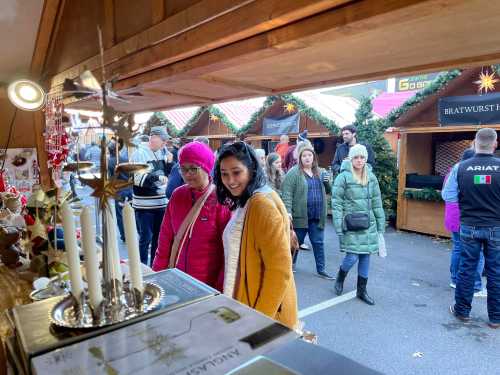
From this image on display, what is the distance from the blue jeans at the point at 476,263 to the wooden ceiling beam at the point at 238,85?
2476 millimetres

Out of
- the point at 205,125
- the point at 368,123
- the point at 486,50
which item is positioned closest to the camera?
the point at 486,50

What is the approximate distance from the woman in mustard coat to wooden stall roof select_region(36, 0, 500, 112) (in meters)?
0.48

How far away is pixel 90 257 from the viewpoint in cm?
77

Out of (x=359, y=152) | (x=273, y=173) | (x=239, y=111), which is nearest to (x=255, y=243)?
(x=359, y=152)

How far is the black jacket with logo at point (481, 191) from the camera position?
311cm

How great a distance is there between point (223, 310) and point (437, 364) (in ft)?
8.42

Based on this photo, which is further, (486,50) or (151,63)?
(151,63)

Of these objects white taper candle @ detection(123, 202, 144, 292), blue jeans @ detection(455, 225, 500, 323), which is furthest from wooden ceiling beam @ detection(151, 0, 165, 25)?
blue jeans @ detection(455, 225, 500, 323)

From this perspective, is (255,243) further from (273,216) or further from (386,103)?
(386,103)

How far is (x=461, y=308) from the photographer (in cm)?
331

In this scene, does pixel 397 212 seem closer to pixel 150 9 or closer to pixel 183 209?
pixel 183 209

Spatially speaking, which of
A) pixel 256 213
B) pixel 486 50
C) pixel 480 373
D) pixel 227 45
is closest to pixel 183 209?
pixel 256 213

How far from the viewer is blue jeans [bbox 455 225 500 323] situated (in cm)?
314

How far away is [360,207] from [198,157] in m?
2.20
